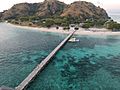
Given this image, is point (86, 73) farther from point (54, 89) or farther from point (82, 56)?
point (82, 56)

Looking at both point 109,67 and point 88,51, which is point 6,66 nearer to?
point 109,67

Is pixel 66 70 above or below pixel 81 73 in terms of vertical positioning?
above

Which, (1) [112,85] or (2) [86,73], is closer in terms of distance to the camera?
(1) [112,85]

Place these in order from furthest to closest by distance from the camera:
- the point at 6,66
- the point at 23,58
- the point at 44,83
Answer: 1. the point at 23,58
2. the point at 6,66
3. the point at 44,83

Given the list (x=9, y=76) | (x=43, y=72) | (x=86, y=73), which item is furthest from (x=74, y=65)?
(x=9, y=76)

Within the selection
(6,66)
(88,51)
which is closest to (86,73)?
(6,66)

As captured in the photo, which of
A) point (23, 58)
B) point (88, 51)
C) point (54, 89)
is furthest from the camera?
point (88, 51)

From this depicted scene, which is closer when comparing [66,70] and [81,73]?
[81,73]

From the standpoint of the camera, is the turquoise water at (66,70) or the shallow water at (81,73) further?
the turquoise water at (66,70)

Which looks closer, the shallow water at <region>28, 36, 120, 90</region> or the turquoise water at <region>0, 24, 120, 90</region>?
the shallow water at <region>28, 36, 120, 90</region>
